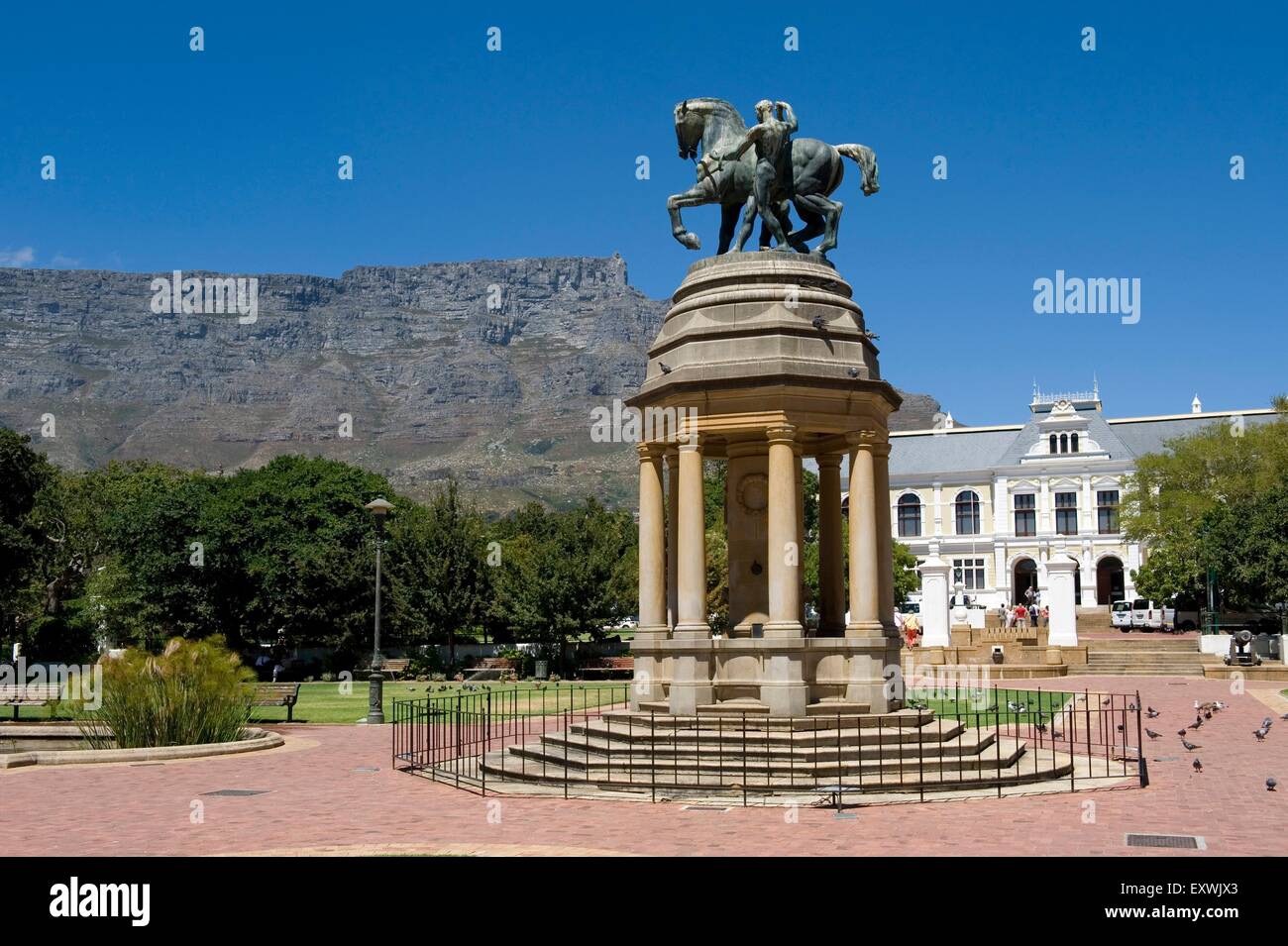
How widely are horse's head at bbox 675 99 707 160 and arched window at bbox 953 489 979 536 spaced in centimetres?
7832

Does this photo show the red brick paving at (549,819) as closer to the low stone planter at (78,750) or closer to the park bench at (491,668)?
the low stone planter at (78,750)

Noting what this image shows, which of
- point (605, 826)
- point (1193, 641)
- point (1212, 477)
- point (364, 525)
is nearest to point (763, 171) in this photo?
point (605, 826)

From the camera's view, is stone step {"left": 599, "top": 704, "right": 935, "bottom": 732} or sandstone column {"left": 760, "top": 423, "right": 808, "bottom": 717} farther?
sandstone column {"left": 760, "top": 423, "right": 808, "bottom": 717}

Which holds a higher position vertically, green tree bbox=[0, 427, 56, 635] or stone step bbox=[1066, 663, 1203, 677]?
green tree bbox=[0, 427, 56, 635]

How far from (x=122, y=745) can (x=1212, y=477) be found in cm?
6240

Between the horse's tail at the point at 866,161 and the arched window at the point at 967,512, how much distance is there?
254 ft

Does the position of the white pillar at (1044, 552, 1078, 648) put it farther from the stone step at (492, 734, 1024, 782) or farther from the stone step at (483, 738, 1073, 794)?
the stone step at (483, 738, 1073, 794)

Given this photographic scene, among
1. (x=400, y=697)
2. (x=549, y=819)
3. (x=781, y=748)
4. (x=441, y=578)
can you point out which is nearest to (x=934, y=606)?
(x=400, y=697)

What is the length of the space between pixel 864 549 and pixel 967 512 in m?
80.0

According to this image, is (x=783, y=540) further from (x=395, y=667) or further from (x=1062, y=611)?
(x=395, y=667)

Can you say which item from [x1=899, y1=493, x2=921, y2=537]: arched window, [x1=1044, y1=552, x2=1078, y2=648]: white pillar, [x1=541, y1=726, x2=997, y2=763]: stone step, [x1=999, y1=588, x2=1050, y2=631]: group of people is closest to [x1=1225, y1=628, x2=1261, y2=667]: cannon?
[x1=1044, y1=552, x2=1078, y2=648]: white pillar

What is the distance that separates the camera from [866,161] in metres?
22.7

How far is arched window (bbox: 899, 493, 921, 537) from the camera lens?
9906cm
